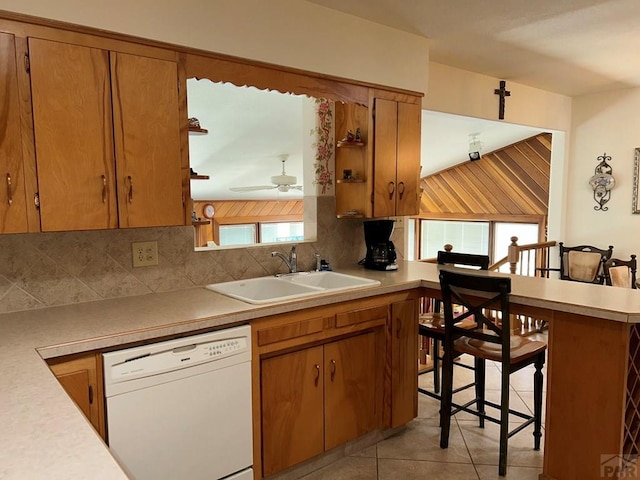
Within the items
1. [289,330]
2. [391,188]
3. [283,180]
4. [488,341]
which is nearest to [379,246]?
[391,188]

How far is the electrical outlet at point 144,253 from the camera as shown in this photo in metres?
2.24

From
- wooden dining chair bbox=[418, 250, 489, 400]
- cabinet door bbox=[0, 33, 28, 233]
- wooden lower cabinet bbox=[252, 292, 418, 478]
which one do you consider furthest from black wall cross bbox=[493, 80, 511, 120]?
cabinet door bbox=[0, 33, 28, 233]

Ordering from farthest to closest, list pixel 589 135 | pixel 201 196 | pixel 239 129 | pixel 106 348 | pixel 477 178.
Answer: pixel 477 178
pixel 201 196
pixel 589 135
pixel 239 129
pixel 106 348

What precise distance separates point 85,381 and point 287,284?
4.13 ft

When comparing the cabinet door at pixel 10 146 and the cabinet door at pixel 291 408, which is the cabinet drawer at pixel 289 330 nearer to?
the cabinet door at pixel 291 408

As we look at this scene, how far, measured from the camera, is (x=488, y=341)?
2244 mm

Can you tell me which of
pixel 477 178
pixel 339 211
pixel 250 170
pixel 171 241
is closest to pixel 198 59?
pixel 171 241

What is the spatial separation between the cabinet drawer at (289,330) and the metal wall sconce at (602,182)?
13.0ft

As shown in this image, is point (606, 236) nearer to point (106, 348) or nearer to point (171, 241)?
point (171, 241)

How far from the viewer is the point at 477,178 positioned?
6859 mm

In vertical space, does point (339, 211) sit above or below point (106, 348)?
above

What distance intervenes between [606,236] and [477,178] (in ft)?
8.01

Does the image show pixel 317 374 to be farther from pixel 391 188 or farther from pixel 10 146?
pixel 10 146

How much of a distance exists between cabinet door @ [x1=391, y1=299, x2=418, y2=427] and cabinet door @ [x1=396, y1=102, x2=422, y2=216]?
747mm
